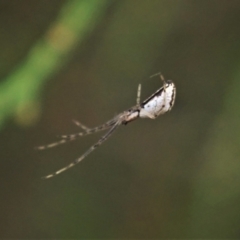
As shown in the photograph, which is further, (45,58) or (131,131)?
(131,131)

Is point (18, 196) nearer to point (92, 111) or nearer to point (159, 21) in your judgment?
point (92, 111)

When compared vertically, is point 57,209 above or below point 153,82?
below

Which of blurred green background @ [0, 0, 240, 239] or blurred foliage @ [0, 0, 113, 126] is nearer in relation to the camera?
blurred foliage @ [0, 0, 113, 126]

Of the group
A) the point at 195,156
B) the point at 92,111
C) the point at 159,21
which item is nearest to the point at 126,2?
the point at 159,21
